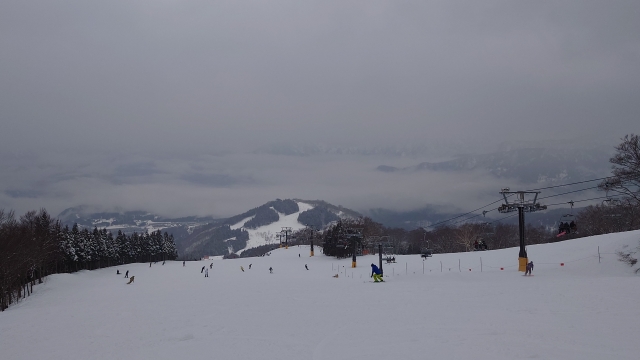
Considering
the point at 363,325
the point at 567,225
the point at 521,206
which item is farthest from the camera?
the point at 521,206

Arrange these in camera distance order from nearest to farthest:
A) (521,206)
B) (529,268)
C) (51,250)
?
(529,268) < (521,206) < (51,250)

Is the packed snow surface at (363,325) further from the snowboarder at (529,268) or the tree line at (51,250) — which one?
the tree line at (51,250)

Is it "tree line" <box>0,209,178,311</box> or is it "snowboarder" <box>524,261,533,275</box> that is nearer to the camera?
"snowboarder" <box>524,261,533,275</box>

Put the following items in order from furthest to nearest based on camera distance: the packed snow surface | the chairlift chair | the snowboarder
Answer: the chairlift chair
the snowboarder
the packed snow surface

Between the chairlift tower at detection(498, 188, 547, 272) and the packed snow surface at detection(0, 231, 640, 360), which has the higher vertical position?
the chairlift tower at detection(498, 188, 547, 272)

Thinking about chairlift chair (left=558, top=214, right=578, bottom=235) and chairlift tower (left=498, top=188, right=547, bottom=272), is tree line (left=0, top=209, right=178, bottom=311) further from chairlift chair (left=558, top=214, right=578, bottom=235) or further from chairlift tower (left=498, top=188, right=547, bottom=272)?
chairlift chair (left=558, top=214, right=578, bottom=235)

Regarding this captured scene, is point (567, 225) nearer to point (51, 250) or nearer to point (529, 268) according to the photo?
point (529, 268)

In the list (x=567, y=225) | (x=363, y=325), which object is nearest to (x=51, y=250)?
(x=363, y=325)

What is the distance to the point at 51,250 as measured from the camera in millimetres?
64438

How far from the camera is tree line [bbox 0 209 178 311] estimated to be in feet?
139

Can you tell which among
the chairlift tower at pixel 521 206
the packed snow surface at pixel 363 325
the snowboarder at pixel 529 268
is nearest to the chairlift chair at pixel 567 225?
the chairlift tower at pixel 521 206

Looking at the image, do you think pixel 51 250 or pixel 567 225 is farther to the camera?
pixel 51 250

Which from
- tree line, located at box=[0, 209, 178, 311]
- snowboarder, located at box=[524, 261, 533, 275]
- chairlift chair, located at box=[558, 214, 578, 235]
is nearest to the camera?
snowboarder, located at box=[524, 261, 533, 275]

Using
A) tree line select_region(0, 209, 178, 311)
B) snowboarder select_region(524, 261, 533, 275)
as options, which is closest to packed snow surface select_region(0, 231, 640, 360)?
snowboarder select_region(524, 261, 533, 275)
